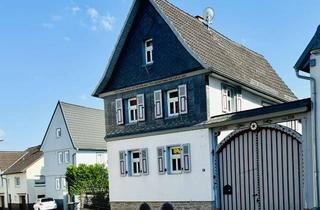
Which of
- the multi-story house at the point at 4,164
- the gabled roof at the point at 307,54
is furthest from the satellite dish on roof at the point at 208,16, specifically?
the multi-story house at the point at 4,164

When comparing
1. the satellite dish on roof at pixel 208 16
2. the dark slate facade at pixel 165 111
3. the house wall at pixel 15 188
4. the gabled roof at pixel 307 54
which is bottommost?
the house wall at pixel 15 188

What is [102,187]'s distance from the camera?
33.9 m

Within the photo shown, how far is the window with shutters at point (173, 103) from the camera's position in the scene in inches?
816

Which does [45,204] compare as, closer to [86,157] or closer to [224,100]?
[86,157]

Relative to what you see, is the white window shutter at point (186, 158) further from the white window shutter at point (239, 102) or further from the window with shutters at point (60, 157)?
the window with shutters at point (60, 157)

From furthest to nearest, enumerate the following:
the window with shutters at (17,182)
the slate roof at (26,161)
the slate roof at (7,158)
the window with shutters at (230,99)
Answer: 1. the slate roof at (7,158)
2. the window with shutters at (17,182)
3. the slate roof at (26,161)
4. the window with shutters at (230,99)

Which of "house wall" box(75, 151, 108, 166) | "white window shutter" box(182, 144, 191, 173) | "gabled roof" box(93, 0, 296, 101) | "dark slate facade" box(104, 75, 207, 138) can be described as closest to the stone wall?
"white window shutter" box(182, 144, 191, 173)

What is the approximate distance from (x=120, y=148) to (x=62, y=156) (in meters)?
17.6

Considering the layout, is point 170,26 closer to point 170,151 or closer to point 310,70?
point 170,151

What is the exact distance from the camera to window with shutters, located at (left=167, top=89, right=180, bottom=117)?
68.0 feet

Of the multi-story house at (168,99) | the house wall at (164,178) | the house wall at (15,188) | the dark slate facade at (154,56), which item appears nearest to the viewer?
the house wall at (164,178)

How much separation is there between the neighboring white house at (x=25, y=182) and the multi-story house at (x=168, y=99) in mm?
23662

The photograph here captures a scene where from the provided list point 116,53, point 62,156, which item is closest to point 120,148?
point 116,53

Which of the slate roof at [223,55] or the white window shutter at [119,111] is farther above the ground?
the slate roof at [223,55]
